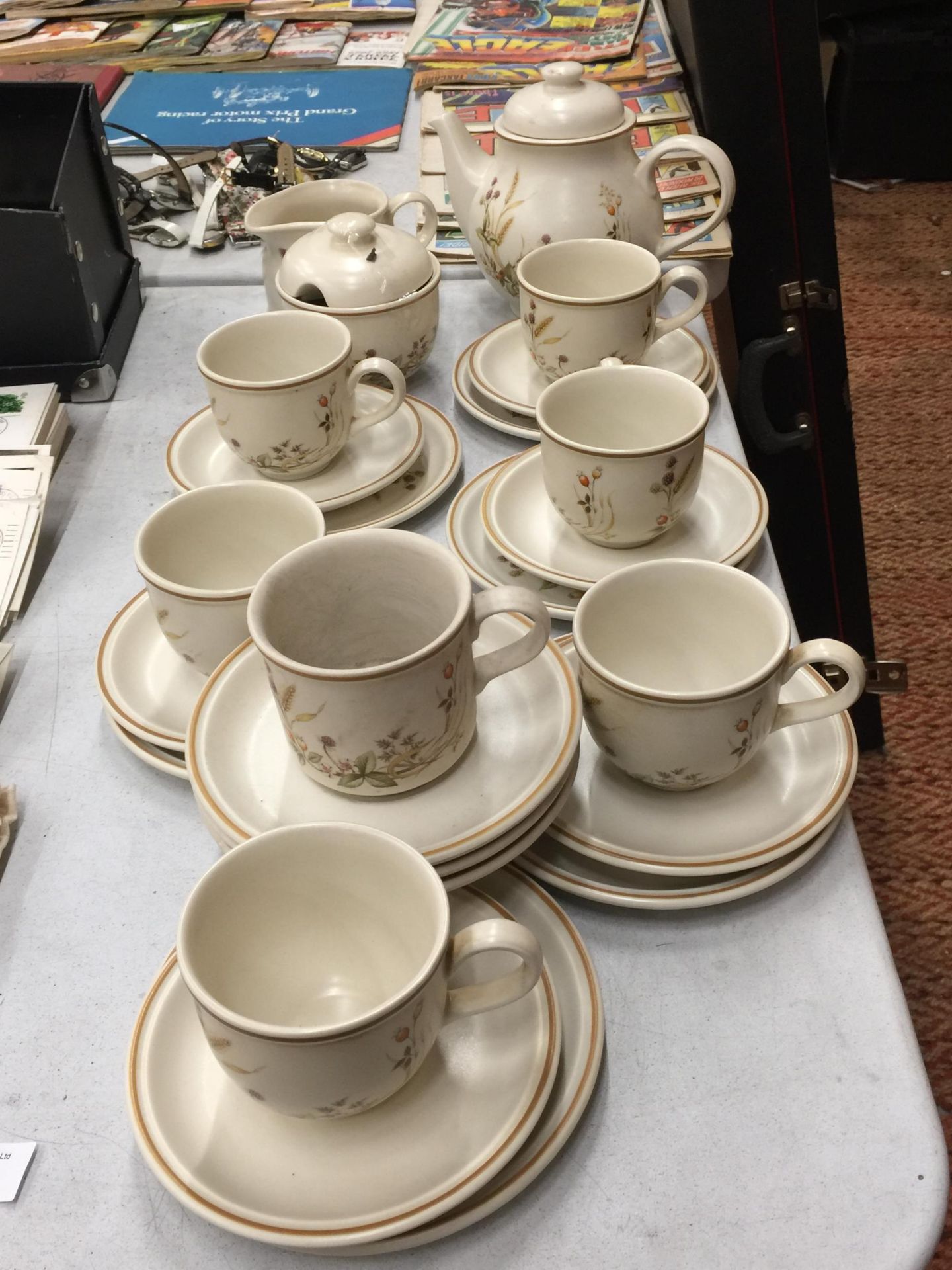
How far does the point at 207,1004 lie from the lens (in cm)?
39

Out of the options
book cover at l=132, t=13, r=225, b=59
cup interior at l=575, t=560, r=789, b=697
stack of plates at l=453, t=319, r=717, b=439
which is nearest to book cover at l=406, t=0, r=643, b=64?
book cover at l=132, t=13, r=225, b=59

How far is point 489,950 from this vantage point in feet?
1.39

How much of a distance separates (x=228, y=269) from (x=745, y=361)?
0.51m

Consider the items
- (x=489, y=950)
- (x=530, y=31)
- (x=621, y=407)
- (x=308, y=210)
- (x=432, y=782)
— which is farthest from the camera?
(x=530, y=31)

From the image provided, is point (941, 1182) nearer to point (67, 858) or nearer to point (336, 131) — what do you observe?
point (67, 858)

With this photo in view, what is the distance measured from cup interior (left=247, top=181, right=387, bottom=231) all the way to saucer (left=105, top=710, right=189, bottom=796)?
53cm

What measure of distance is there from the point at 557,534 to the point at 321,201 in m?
0.46

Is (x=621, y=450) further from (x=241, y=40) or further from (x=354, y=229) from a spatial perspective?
(x=241, y=40)

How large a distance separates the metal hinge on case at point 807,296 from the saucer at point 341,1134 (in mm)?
802

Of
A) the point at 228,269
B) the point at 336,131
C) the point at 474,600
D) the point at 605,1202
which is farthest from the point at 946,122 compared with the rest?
the point at 605,1202

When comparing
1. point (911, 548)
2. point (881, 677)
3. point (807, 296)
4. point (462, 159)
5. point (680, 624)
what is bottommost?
point (911, 548)

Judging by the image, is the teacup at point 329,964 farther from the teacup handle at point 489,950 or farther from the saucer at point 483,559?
the saucer at point 483,559

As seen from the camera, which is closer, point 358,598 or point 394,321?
point 358,598

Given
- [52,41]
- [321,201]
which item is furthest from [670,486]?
[52,41]
